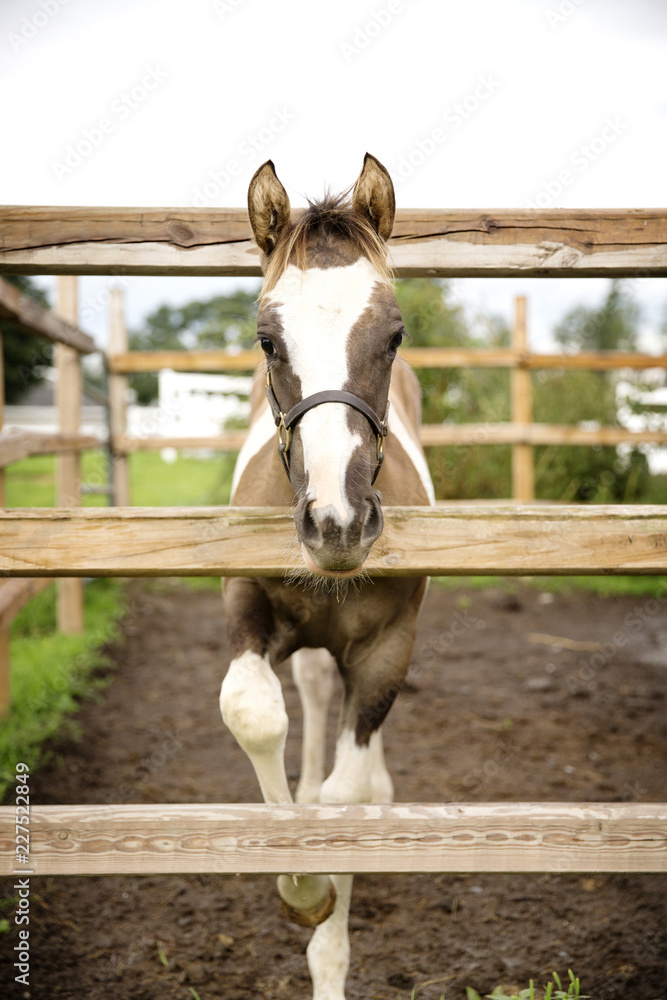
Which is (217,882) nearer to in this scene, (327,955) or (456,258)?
(327,955)

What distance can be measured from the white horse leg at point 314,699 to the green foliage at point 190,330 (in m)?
5.12

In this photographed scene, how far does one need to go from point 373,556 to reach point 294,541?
194 mm

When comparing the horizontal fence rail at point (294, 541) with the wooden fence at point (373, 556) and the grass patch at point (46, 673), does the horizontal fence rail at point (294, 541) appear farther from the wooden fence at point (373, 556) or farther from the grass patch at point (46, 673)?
the grass patch at point (46, 673)

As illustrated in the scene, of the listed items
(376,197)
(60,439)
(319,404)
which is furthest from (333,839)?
(60,439)

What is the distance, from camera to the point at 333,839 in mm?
1653

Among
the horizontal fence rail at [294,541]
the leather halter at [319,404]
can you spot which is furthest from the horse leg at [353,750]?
the leather halter at [319,404]

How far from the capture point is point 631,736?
12.6 feet

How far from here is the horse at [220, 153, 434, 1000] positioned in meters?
1.54

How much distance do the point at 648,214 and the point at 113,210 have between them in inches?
52.8

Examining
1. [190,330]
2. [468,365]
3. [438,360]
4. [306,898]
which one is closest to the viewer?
[306,898]

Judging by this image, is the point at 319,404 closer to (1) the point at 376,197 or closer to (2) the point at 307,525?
(2) the point at 307,525

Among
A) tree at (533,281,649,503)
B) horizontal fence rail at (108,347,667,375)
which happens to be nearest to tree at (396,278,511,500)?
tree at (533,281,649,503)

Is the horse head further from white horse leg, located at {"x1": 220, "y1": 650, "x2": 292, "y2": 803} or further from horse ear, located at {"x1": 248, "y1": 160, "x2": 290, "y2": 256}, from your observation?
white horse leg, located at {"x1": 220, "y1": 650, "x2": 292, "y2": 803}

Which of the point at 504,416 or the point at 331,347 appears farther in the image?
the point at 504,416
